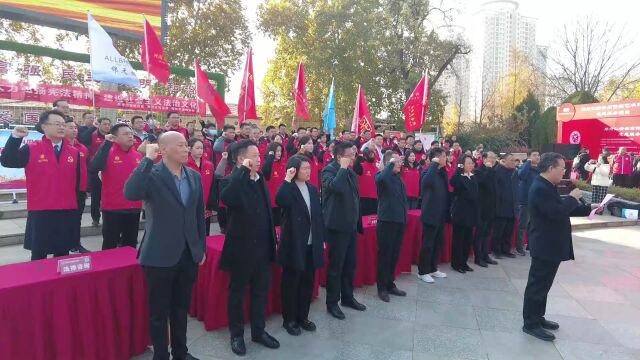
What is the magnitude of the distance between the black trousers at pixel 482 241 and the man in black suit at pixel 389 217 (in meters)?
2.14

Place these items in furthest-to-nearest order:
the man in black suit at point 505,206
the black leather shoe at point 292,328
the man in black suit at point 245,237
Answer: the man in black suit at point 505,206 < the black leather shoe at point 292,328 < the man in black suit at point 245,237

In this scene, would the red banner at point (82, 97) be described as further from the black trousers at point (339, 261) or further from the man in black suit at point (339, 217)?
the black trousers at point (339, 261)

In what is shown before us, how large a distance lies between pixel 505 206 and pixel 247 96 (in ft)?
15.7

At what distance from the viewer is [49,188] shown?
3.94m

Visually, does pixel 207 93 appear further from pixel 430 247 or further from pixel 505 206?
pixel 505 206

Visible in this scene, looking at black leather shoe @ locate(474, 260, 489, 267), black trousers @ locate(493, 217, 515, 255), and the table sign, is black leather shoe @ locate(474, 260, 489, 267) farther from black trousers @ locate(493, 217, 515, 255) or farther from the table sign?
the table sign

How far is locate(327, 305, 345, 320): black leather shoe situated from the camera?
425 centimetres

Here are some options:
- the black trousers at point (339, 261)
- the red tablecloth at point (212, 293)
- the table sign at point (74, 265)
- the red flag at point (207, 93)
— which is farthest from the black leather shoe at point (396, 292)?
the red flag at point (207, 93)

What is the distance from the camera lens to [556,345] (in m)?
3.93

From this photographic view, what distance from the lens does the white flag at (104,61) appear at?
5414 mm

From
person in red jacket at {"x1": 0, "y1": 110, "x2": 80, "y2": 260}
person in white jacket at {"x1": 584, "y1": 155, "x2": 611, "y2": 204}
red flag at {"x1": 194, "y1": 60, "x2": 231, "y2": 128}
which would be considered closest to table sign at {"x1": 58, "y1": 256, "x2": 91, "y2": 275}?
person in red jacket at {"x1": 0, "y1": 110, "x2": 80, "y2": 260}

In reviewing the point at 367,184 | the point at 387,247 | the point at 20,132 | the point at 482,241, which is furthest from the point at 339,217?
the point at 482,241

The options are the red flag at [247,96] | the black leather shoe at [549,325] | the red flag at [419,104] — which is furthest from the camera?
the red flag at [419,104]

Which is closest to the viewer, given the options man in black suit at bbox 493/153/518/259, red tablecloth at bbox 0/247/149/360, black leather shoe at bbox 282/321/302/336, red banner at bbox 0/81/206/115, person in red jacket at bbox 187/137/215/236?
red tablecloth at bbox 0/247/149/360
